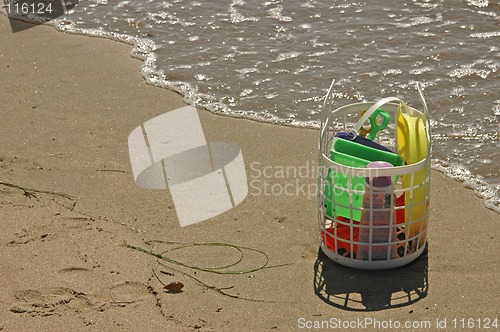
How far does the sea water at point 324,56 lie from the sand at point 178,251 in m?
0.47

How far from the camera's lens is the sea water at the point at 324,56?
232 inches

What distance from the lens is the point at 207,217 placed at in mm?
4777

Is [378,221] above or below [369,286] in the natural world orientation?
above

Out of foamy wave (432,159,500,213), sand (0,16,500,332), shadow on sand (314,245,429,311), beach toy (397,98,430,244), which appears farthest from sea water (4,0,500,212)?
shadow on sand (314,245,429,311)

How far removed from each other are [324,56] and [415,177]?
9.52 ft

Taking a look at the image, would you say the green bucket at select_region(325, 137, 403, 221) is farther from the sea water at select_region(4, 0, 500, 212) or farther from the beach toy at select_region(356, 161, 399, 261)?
the sea water at select_region(4, 0, 500, 212)

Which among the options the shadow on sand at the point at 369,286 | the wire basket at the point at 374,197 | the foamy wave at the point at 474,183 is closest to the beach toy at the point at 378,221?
the wire basket at the point at 374,197

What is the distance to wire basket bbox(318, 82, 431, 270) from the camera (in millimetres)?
4070

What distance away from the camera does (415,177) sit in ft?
13.8

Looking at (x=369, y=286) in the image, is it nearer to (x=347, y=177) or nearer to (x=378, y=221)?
(x=378, y=221)

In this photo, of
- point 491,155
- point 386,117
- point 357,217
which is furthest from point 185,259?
point 491,155

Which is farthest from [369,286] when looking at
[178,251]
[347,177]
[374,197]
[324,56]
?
[324,56]

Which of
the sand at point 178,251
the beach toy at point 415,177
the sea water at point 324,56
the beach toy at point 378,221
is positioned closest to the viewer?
the sand at point 178,251

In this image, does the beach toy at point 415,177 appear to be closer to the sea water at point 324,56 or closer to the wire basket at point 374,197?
the wire basket at point 374,197
